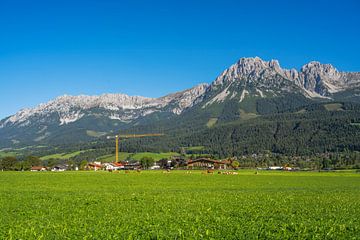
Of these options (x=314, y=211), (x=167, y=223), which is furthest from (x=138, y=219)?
(x=314, y=211)

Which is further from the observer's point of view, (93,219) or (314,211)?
(314,211)

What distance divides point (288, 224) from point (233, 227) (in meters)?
3.36

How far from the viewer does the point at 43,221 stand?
23.9 meters

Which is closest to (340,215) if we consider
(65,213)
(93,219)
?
(93,219)

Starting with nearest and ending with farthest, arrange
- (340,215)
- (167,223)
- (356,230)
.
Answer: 1. (356,230)
2. (167,223)
3. (340,215)

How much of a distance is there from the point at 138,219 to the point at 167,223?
7.30ft

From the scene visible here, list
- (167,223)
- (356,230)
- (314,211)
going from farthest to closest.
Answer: (314,211)
(167,223)
(356,230)

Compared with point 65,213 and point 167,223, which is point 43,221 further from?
point 167,223

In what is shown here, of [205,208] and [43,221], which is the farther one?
[205,208]

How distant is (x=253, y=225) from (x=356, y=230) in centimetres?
536

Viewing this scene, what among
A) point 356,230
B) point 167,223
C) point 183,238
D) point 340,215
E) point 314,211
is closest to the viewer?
point 183,238

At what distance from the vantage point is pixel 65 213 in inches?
1085

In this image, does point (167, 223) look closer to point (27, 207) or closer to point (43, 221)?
point (43, 221)

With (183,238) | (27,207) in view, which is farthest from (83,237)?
(27,207)
